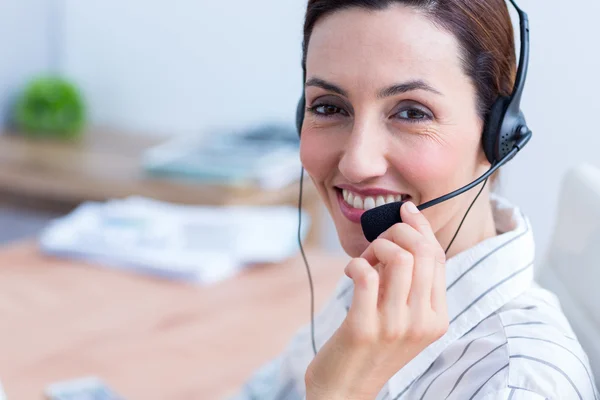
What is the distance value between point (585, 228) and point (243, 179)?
1.53 meters

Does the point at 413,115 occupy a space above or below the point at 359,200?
above

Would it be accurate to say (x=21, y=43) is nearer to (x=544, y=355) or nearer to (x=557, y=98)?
(x=557, y=98)

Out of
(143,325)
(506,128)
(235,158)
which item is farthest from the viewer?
(235,158)

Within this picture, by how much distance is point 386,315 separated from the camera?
0.76 meters

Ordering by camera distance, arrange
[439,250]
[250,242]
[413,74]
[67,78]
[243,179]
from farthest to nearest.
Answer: [67,78] → [243,179] → [250,242] → [413,74] → [439,250]

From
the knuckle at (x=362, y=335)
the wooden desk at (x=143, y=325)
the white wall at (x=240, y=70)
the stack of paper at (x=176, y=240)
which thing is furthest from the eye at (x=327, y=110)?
the white wall at (x=240, y=70)

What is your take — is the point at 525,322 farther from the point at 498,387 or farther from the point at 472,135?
the point at 472,135

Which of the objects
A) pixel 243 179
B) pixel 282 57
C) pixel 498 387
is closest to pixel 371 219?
pixel 498 387

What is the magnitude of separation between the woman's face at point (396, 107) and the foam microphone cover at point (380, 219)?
0.07 m

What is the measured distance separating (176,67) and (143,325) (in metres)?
1.83

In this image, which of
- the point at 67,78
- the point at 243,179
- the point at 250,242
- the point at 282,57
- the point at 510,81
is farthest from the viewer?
the point at 67,78

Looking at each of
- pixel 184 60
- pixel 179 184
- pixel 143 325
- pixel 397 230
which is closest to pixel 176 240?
pixel 143 325

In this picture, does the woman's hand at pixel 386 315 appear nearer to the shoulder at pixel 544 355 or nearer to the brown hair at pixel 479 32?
the shoulder at pixel 544 355

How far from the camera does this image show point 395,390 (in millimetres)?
959
